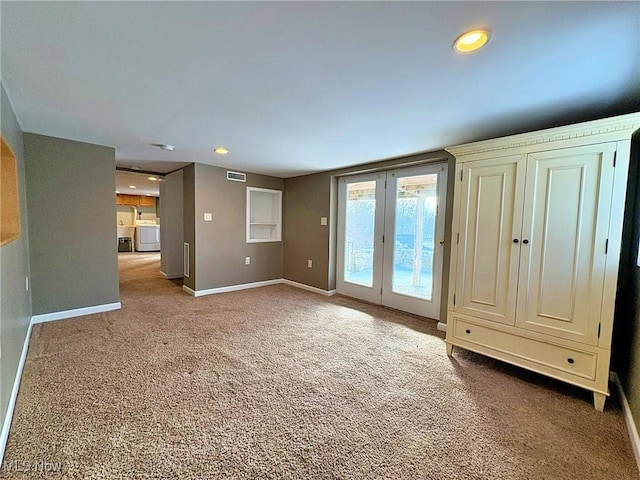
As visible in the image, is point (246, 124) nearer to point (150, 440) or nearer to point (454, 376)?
point (150, 440)

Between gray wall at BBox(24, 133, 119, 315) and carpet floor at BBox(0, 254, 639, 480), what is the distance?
1.71 feet

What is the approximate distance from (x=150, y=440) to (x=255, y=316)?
6.69 feet

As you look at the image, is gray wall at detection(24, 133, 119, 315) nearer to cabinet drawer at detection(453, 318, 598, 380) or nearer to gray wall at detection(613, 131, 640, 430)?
cabinet drawer at detection(453, 318, 598, 380)

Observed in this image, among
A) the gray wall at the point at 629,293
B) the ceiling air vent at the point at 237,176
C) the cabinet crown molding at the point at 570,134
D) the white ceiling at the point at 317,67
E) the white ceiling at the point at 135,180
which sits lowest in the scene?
the gray wall at the point at 629,293

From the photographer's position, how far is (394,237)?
391cm

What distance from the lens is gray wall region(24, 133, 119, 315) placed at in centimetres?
307

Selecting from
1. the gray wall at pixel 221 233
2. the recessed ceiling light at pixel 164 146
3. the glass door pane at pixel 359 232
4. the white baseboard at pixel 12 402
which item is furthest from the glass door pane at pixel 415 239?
the white baseboard at pixel 12 402

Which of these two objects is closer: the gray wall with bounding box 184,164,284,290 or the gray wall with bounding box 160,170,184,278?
the gray wall with bounding box 184,164,284,290

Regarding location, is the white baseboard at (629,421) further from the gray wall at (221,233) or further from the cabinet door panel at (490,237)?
the gray wall at (221,233)

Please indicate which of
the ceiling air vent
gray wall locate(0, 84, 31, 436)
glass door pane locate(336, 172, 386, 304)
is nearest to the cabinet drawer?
glass door pane locate(336, 172, 386, 304)

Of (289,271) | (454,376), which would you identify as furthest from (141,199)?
(454,376)

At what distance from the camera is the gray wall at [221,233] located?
4.41 metres

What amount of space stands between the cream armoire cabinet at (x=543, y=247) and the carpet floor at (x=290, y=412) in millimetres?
305

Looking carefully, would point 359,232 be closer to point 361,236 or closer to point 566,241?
point 361,236
